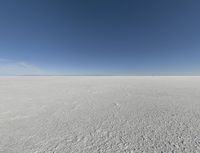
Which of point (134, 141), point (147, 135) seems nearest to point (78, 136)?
point (134, 141)

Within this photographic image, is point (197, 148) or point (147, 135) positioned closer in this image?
point (197, 148)

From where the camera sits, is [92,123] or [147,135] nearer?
[147,135]

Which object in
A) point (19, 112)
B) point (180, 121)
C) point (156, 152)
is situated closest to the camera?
point (156, 152)

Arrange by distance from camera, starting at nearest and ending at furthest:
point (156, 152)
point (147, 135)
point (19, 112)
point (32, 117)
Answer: point (156, 152) → point (147, 135) → point (32, 117) → point (19, 112)

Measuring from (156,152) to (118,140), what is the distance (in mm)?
802

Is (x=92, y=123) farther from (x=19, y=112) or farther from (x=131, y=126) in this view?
(x=19, y=112)

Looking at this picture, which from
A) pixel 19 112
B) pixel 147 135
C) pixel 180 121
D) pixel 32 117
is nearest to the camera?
pixel 147 135

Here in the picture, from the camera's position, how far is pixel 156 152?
2002mm

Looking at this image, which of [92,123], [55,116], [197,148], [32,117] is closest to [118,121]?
[92,123]

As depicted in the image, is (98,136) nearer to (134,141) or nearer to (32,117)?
(134,141)

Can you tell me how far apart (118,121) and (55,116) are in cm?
237

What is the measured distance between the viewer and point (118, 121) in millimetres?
3357

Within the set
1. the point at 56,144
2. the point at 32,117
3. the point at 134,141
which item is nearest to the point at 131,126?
the point at 134,141

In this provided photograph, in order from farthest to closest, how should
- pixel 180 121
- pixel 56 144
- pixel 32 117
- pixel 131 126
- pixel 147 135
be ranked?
1. pixel 32 117
2. pixel 180 121
3. pixel 131 126
4. pixel 147 135
5. pixel 56 144
